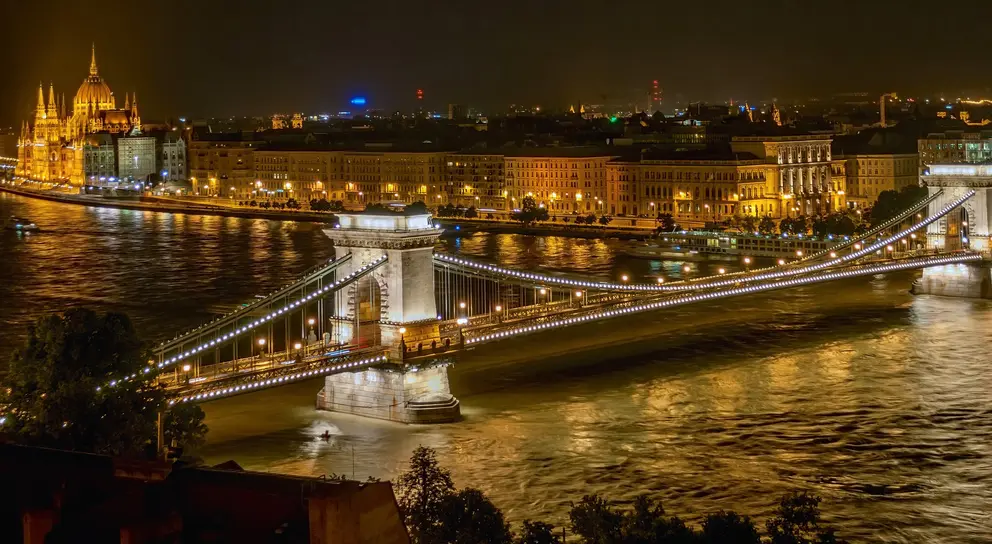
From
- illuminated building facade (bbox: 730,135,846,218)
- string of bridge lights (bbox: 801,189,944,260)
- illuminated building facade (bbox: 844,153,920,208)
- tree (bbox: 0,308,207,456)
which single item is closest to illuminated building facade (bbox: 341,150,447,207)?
illuminated building facade (bbox: 730,135,846,218)

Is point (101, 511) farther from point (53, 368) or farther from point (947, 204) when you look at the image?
point (947, 204)

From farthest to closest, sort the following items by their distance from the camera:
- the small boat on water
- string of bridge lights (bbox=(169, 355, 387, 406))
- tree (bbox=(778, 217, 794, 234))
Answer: the small boat on water
tree (bbox=(778, 217, 794, 234))
string of bridge lights (bbox=(169, 355, 387, 406))

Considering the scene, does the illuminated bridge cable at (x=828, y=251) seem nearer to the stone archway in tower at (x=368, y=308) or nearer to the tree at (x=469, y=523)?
the stone archway in tower at (x=368, y=308)

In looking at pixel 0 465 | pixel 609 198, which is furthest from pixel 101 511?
pixel 609 198

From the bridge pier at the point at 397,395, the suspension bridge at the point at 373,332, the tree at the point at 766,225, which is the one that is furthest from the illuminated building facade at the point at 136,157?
the bridge pier at the point at 397,395

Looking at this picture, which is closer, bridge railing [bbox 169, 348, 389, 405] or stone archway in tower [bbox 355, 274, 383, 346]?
bridge railing [bbox 169, 348, 389, 405]

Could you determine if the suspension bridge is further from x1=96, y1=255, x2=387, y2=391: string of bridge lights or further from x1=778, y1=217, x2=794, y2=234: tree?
x1=778, y1=217, x2=794, y2=234: tree
